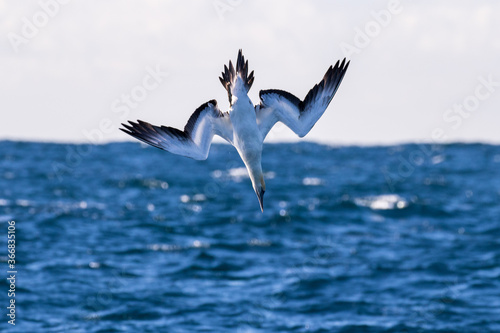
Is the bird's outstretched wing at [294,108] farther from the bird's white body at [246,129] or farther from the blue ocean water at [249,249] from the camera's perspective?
the blue ocean water at [249,249]

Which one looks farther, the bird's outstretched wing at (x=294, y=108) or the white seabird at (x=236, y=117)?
the bird's outstretched wing at (x=294, y=108)

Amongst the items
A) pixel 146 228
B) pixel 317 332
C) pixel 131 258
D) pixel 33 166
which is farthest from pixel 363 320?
pixel 33 166

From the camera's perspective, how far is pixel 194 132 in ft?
38.0

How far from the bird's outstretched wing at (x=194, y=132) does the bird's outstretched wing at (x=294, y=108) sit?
23.3 inches

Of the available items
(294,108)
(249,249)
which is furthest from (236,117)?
(249,249)

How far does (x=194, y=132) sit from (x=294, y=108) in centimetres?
153

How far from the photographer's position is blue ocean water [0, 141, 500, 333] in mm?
26844

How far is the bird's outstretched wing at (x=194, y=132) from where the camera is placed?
11414 millimetres

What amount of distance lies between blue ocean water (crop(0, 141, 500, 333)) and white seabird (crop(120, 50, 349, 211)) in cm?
1452

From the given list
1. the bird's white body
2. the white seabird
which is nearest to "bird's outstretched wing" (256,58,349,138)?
the white seabird

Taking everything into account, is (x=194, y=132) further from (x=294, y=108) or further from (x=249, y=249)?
(x=249, y=249)

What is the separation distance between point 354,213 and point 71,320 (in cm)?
2466

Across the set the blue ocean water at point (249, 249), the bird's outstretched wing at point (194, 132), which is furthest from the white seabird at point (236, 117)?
the blue ocean water at point (249, 249)

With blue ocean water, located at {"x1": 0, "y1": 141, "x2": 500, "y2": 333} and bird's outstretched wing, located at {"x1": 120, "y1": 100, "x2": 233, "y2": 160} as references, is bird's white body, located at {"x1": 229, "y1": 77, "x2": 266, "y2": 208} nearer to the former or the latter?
bird's outstretched wing, located at {"x1": 120, "y1": 100, "x2": 233, "y2": 160}
